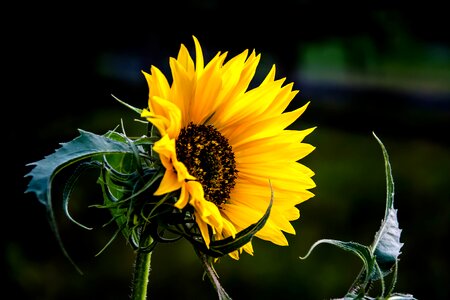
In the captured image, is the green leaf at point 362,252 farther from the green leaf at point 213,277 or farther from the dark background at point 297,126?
the dark background at point 297,126

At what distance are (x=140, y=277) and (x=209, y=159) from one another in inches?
5.9

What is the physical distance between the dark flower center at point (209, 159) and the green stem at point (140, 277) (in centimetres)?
10

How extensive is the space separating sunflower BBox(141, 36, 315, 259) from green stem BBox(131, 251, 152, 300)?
0.06 meters

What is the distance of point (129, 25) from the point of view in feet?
15.0

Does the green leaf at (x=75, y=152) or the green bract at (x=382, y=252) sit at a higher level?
the green leaf at (x=75, y=152)

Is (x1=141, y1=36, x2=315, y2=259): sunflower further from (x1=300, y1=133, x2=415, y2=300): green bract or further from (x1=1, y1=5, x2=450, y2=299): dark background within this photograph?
(x1=1, y1=5, x2=450, y2=299): dark background

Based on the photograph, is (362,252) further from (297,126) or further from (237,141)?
(297,126)

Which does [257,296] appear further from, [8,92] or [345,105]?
[345,105]

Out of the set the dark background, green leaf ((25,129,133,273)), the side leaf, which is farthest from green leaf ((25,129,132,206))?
the dark background

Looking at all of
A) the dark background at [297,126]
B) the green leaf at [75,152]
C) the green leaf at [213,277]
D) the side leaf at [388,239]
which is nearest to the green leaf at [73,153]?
the green leaf at [75,152]

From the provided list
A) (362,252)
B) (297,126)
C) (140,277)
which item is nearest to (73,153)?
(140,277)

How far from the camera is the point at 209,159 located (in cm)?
75

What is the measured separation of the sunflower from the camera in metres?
0.69

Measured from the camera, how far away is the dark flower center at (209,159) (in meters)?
0.73
